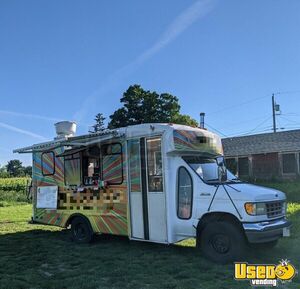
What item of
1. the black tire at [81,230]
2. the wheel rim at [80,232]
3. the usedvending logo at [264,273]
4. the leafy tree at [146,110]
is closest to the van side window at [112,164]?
the black tire at [81,230]

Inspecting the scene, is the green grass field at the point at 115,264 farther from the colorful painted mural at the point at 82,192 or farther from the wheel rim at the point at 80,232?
the colorful painted mural at the point at 82,192

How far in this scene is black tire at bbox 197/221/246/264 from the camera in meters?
7.53

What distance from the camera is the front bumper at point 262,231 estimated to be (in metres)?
7.36

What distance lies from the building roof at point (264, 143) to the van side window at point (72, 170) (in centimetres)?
2284

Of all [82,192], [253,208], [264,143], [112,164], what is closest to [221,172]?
[253,208]

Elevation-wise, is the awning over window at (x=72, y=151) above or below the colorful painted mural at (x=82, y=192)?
above

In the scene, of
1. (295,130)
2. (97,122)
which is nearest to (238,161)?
(295,130)

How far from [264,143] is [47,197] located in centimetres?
2441

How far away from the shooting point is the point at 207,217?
7.98 meters

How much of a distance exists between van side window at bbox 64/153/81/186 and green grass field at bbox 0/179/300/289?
1.59m

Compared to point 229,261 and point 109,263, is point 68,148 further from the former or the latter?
point 229,261

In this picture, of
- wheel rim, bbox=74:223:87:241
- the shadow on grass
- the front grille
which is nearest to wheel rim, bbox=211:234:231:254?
the shadow on grass

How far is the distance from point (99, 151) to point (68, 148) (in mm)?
1147

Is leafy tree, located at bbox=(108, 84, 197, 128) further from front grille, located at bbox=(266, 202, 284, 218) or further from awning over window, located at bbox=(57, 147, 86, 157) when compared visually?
front grille, located at bbox=(266, 202, 284, 218)
